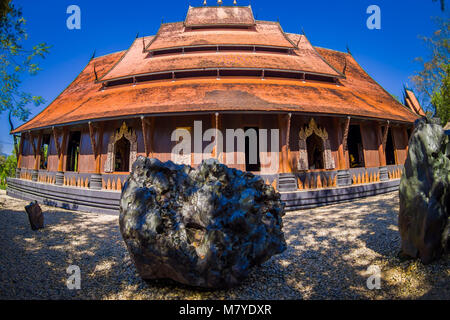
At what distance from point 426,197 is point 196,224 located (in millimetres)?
3214

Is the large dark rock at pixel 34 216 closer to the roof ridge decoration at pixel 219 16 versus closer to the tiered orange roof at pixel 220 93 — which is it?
the tiered orange roof at pixel 220 93

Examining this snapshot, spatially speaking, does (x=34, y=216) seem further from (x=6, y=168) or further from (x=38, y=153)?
(x=6, y=168)

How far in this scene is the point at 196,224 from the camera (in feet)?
8.52

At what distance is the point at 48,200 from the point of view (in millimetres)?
9398

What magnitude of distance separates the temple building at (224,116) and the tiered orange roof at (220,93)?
0.07m

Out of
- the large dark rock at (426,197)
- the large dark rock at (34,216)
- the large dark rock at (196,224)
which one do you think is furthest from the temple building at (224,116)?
the large dark rock at (196,224)

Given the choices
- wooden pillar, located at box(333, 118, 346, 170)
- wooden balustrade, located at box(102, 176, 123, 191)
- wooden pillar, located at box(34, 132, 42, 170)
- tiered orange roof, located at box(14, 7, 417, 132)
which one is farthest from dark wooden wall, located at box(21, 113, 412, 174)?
wooden pillar, located at box(34, 132, 42, 170)

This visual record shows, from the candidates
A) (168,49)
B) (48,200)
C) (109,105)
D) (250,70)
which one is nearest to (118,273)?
(109,105)

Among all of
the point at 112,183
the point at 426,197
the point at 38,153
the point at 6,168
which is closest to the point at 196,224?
the point at 426,197

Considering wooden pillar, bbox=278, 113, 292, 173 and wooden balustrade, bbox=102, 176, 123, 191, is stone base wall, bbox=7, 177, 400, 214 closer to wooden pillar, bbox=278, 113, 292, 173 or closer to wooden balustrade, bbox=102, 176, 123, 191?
wooden balustrade, bbox=102, 176, 123, 191

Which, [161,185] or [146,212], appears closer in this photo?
[146,212]

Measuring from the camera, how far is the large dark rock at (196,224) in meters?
2.41
